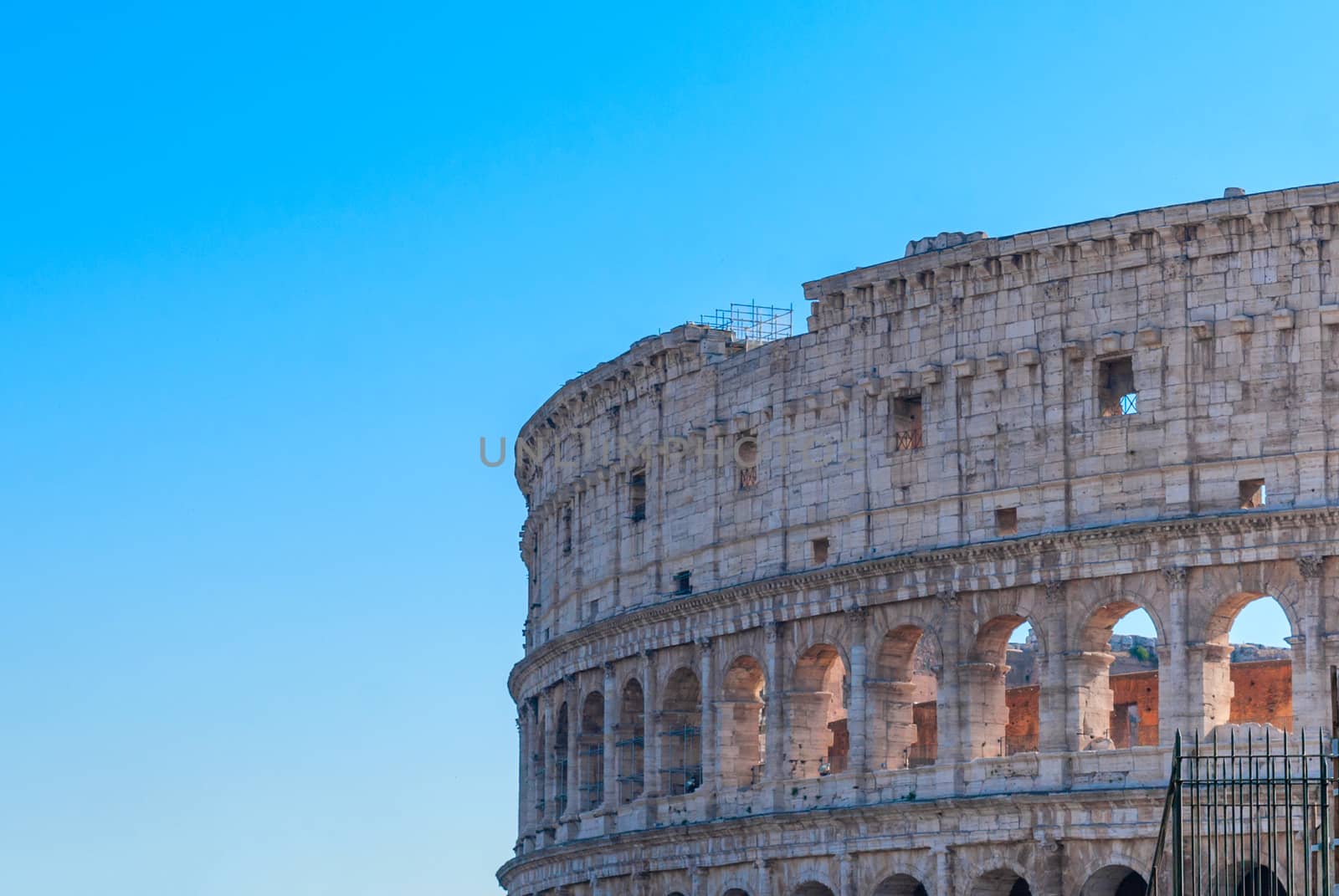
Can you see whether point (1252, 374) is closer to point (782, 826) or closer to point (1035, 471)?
point (1035, 471)

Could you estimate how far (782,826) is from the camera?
136 ft

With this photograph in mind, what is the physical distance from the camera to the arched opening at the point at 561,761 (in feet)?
164

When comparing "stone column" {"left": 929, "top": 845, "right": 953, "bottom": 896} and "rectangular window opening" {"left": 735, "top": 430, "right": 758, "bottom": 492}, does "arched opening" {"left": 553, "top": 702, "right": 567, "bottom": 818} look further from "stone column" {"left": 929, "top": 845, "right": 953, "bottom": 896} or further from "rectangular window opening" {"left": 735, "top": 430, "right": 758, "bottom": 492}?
"stone column" {"left": 929, "top": 845, "right": 953, "bottom": 896}

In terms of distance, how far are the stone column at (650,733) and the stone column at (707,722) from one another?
1.39 m

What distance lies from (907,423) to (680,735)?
8150 mm

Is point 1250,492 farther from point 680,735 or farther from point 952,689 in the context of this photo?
point 680,735

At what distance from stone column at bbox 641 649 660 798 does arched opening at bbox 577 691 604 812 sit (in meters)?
2.77

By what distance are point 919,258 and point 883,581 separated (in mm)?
5089

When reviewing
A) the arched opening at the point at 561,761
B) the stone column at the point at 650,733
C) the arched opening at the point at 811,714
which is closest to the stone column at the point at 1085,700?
the arched opening at the point at 811,714

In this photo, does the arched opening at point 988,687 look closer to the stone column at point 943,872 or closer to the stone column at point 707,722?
the stone column at point 943,872

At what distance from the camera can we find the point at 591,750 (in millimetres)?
48969

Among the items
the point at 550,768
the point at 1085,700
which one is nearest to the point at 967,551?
the point at 1085,700

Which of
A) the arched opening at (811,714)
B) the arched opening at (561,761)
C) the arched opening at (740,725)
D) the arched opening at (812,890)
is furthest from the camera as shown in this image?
the arched opening at (561,761)

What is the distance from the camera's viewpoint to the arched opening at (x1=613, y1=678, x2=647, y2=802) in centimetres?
4694
